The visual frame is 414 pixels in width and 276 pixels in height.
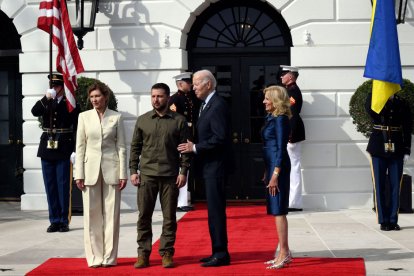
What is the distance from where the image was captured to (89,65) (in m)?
14.0

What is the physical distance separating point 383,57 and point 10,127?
24.8 ft

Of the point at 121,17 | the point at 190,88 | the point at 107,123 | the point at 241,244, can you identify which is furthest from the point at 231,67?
the point at 107,123

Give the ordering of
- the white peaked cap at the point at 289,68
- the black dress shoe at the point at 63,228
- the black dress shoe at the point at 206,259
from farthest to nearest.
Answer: the white peaked cap at the point at 289,68
the black dress shoe at the point at 63,228
the black dress shoe at the point at 206,259

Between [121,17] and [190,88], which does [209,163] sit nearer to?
[190,88]

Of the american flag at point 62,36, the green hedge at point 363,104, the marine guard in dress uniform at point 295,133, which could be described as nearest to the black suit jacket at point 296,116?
the marine guard in dress uniform at point 295,133

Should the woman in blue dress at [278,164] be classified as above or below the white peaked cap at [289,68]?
below

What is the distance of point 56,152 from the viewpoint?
11.4m

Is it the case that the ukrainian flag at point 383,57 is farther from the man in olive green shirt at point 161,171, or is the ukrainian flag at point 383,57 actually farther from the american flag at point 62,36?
the american flag at point 62,36

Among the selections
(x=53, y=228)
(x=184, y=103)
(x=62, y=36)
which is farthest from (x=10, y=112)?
(x=53, y=228)

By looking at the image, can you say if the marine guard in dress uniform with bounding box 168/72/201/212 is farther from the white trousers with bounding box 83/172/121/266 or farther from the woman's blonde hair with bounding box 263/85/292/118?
the woman's blonde hair with bounding box 263/85/292/118

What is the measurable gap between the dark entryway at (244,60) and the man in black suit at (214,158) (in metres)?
5.86

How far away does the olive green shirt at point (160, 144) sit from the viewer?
8172 mm

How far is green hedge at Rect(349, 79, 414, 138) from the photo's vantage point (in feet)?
41.3

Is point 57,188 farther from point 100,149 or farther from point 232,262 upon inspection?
point 232,262
